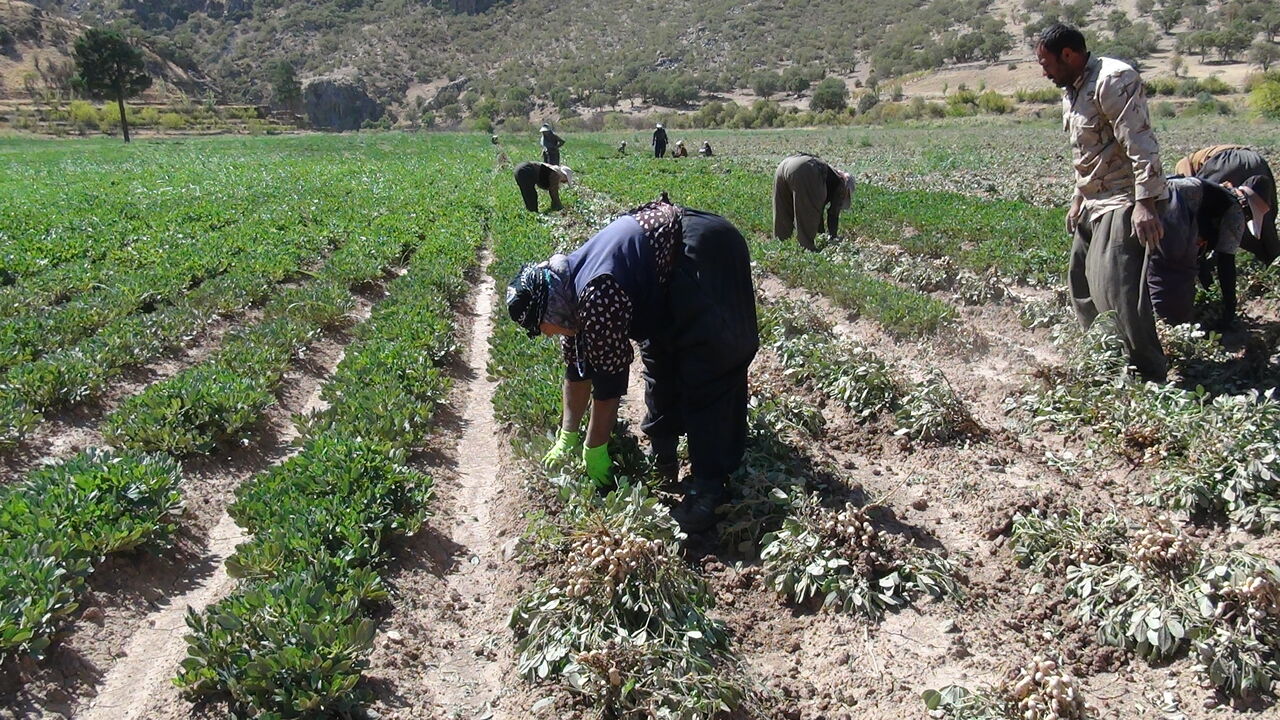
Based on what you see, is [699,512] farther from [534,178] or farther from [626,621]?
[534,178]

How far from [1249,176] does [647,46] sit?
308 feet

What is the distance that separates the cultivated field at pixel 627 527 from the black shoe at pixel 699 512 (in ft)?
0.28

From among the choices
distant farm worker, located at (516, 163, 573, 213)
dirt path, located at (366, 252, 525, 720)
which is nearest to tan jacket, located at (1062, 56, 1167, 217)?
dirt path, located at (366, 252, 525, 720)

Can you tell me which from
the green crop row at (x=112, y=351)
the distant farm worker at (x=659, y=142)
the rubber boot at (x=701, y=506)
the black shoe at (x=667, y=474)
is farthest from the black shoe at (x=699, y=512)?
the distant farm worker at (x=659, y=142)

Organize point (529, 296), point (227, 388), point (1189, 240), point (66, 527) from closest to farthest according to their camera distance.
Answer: point (529, 296)
point (66, 527)
point (1189, 240)
point (227, 388)

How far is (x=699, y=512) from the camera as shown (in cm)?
385

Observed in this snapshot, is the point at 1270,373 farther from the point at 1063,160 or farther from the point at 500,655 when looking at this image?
the point at 1063,160

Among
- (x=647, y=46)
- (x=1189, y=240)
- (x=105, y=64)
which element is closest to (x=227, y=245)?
(x=1189, y=240)

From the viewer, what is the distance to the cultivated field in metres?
2.79

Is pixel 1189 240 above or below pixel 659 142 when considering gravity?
below

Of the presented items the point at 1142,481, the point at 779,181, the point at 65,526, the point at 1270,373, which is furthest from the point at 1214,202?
the point at 65,526

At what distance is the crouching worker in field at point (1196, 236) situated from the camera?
4.83 m

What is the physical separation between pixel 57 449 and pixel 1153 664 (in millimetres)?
5696

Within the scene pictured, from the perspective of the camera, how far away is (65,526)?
347cm
